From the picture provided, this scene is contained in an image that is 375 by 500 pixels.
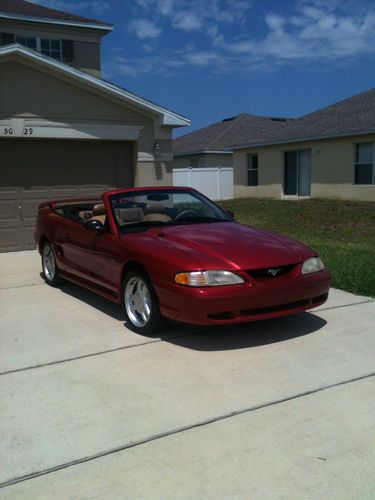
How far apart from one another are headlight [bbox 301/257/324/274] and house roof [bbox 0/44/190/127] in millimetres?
6828

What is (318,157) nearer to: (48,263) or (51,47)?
(51,47)

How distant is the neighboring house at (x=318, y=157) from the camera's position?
20.2 m

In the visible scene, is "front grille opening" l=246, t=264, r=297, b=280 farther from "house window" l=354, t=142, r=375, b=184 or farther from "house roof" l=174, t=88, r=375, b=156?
"house window" l=354, t=142, r=375, b=184

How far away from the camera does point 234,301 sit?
4.59m

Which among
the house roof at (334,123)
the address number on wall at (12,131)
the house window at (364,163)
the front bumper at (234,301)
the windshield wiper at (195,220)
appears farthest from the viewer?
the house roof at (334,123)

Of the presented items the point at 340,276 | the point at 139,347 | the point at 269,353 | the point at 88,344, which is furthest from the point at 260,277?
the point at 340,276

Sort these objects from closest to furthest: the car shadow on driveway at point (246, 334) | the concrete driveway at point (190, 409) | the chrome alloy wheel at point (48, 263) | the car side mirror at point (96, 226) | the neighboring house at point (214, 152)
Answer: the concrete driveway at point (190, 409), the car shadow on driveway at point (246, 334), the car side mirror at point (96, 226), the chrome alloy wheel at point (48, 263), the neighboring house at point (214, 152)

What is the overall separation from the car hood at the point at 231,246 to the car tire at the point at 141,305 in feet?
1.50

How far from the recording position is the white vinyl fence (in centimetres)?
2917

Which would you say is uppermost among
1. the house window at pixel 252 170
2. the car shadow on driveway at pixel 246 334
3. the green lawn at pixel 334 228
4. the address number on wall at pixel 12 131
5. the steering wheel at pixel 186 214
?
the address number on wall at pixel 12 131

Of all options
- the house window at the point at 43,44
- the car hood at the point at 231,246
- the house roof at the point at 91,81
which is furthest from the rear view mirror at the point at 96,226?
the house window at the point at 43,44

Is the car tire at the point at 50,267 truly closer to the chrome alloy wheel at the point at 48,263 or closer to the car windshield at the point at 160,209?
the chrome alloy wheel at the point at 48,263

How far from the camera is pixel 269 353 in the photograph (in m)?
4.67

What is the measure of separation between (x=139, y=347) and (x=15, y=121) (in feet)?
22.3
